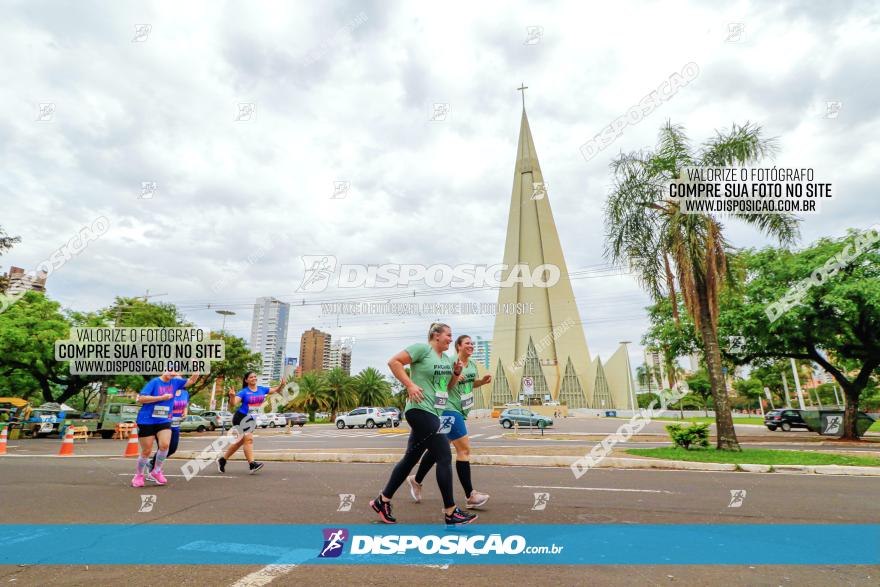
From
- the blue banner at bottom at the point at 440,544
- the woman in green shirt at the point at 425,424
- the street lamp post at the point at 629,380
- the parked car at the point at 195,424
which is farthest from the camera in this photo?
the street lamp post at the point at 629,380

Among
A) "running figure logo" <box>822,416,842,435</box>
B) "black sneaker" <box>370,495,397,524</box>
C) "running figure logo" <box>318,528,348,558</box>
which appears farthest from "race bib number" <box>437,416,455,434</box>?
"running figure logo" <box>822,416,842,435</box>

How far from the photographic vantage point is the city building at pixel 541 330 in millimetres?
78500

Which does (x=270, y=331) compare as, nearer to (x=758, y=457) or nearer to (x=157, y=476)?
(x=157, y=476)

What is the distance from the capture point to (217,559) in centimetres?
328

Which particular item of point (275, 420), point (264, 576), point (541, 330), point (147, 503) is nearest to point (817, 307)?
point (264, 576)

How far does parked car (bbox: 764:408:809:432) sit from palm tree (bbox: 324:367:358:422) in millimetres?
39551

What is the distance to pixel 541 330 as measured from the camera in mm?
81500

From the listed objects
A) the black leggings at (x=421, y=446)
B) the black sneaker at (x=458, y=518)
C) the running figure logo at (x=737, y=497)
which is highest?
the black leggings at (x=421, y=446)

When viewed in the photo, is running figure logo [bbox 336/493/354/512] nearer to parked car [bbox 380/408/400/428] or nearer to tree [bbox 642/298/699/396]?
tree [bbox 642/298/699/396]

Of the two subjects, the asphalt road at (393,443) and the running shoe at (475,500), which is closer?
the running shoe at (475,500)

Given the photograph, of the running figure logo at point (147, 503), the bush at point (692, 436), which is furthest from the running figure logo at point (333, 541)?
the bush at point (692, 436)

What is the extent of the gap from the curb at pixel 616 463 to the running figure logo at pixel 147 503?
4642mm

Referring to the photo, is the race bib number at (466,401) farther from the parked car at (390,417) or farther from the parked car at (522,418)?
the parked car at (390,417)

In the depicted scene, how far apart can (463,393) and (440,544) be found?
2073mm
